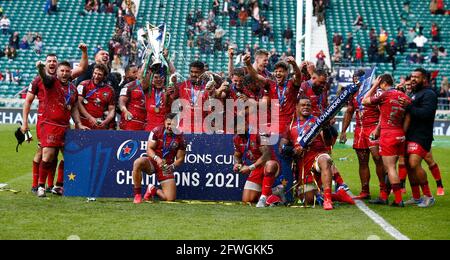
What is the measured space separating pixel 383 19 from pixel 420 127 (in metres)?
28.0

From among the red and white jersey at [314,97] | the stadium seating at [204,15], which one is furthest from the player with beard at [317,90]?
the stadium seating at [204,15]

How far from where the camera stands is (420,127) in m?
11.7

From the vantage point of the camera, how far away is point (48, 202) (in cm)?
1131

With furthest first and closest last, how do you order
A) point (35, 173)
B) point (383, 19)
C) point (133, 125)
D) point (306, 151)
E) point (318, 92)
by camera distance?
1. point (383, 19)
2. point (133, 125)
3. point (35, 173)
4. point (318, 92)
5. point (306, 151)

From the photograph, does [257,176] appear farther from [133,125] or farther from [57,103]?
[57,103]

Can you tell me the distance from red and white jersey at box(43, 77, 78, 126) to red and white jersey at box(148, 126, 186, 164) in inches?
53.8

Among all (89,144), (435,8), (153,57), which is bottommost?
(89,144)

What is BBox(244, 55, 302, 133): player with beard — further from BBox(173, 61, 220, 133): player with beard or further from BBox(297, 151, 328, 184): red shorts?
BBox(173, 61, 220, 133): player with beard

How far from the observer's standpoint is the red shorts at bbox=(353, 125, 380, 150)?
12.6m

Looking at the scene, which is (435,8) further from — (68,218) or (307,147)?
(68,218)

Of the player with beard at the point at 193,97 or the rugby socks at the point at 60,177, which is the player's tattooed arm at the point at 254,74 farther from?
the rugby socks at the point at 60,177

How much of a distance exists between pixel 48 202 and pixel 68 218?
1.65m

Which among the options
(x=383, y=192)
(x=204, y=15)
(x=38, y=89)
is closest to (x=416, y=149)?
(x=383, y=192)
